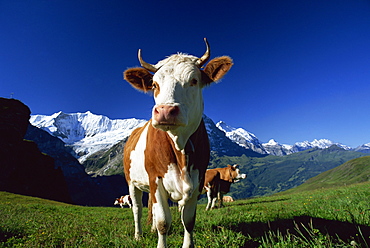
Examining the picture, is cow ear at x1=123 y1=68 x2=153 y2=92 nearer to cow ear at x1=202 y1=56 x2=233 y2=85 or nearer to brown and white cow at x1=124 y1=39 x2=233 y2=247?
brown and white cow at x1=124 y1=39 x2=233 y2=247

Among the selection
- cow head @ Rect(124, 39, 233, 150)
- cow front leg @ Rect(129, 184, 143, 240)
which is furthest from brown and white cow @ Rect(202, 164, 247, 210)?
cow head @ Rect(124, 39, 233, 150)

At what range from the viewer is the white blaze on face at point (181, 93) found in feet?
11.7

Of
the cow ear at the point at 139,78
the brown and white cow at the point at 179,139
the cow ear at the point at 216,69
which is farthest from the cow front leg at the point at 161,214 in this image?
the cow ear at the point at 216,69

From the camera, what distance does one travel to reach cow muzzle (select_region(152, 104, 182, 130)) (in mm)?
3363

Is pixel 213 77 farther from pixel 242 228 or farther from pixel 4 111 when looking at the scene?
pixel 4 111

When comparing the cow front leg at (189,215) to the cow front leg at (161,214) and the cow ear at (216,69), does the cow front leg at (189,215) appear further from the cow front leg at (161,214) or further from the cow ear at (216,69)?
the cow ear at (216,69)

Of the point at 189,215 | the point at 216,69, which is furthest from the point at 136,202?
the point at 216,69

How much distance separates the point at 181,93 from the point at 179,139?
0.87 m

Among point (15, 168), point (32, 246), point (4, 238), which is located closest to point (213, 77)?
point (32, 246)

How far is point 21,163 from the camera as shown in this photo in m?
76.1

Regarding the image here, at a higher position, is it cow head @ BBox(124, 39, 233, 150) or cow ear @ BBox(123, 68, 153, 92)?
cow ear @ BBox(123, 68, 153, 92)

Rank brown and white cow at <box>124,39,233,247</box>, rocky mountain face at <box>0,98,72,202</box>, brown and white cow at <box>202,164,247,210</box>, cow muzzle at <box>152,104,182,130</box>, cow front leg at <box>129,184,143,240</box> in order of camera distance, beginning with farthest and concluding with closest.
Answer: rocky mountain face at <box>0,98,72,202</box> < brown and white cow at <box>202,164,247,210</box> < cow front leg at <box>129,184,143,240</box> < brown and white cow at <box>124,39,233,247</box> < cow muzzle at <box>152,104,182,130</box>

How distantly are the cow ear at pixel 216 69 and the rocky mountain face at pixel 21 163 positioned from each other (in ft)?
271

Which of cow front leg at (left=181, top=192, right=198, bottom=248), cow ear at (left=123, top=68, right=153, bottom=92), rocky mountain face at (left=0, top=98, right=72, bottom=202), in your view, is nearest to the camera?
cow front leg at (left=181, top=192, right=198, bottom=248)
